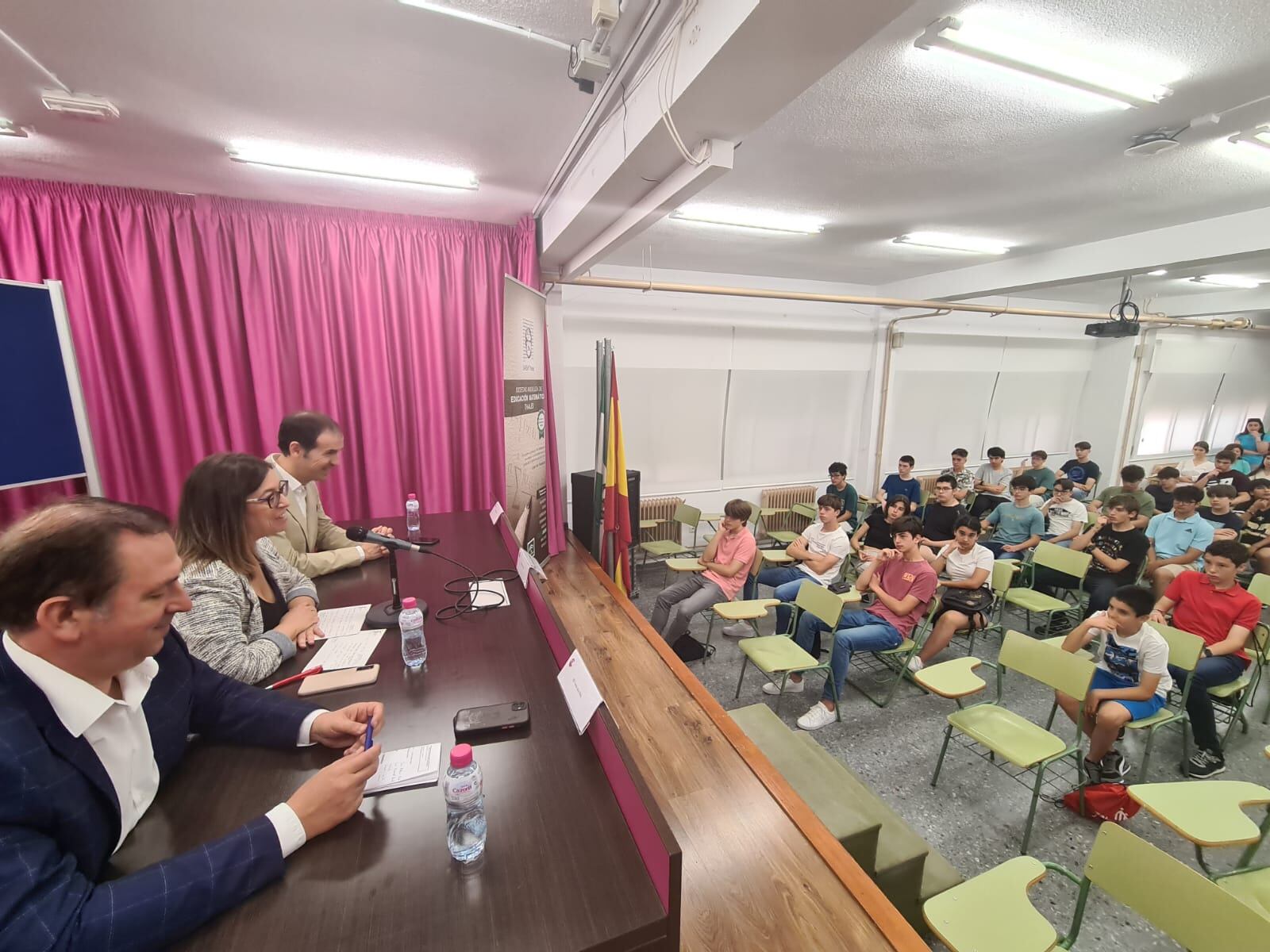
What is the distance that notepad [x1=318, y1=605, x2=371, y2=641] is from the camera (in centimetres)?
170

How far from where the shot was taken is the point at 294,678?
1418mm

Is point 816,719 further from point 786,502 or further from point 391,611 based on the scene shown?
point 786,502

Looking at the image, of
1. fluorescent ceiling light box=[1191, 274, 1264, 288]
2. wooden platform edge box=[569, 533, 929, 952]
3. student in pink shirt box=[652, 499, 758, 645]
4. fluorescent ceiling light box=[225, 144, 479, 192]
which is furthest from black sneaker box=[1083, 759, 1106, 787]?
fluorescent ceiling light box=[1191, 274, 1264, 288]

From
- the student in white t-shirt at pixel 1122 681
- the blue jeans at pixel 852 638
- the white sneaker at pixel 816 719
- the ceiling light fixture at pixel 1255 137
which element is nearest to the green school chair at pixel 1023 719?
the student in white t-shirt at pixel 1122 681

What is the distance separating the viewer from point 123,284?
3.10 metres

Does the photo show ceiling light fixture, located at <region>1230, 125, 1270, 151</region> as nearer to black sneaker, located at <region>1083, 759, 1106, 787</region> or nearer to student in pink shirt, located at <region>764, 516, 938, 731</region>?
student in pink shirt, located at <region>764, 516, 938, 731</region>

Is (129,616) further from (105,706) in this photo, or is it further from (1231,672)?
(1231,672)

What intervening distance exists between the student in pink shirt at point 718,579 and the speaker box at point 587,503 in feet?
3.18

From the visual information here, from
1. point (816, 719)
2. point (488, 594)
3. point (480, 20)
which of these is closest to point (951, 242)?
point (816, 719)

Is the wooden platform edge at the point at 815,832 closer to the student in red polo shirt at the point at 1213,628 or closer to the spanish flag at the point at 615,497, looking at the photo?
the spanish flag at the point at 615,497

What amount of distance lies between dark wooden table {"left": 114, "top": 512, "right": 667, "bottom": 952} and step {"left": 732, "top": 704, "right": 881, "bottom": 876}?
1091 millimetres

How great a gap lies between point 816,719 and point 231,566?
284cm

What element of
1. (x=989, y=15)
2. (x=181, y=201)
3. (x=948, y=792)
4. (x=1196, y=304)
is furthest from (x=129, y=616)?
(x=1196, y=304)

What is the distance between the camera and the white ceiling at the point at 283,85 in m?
1.59
